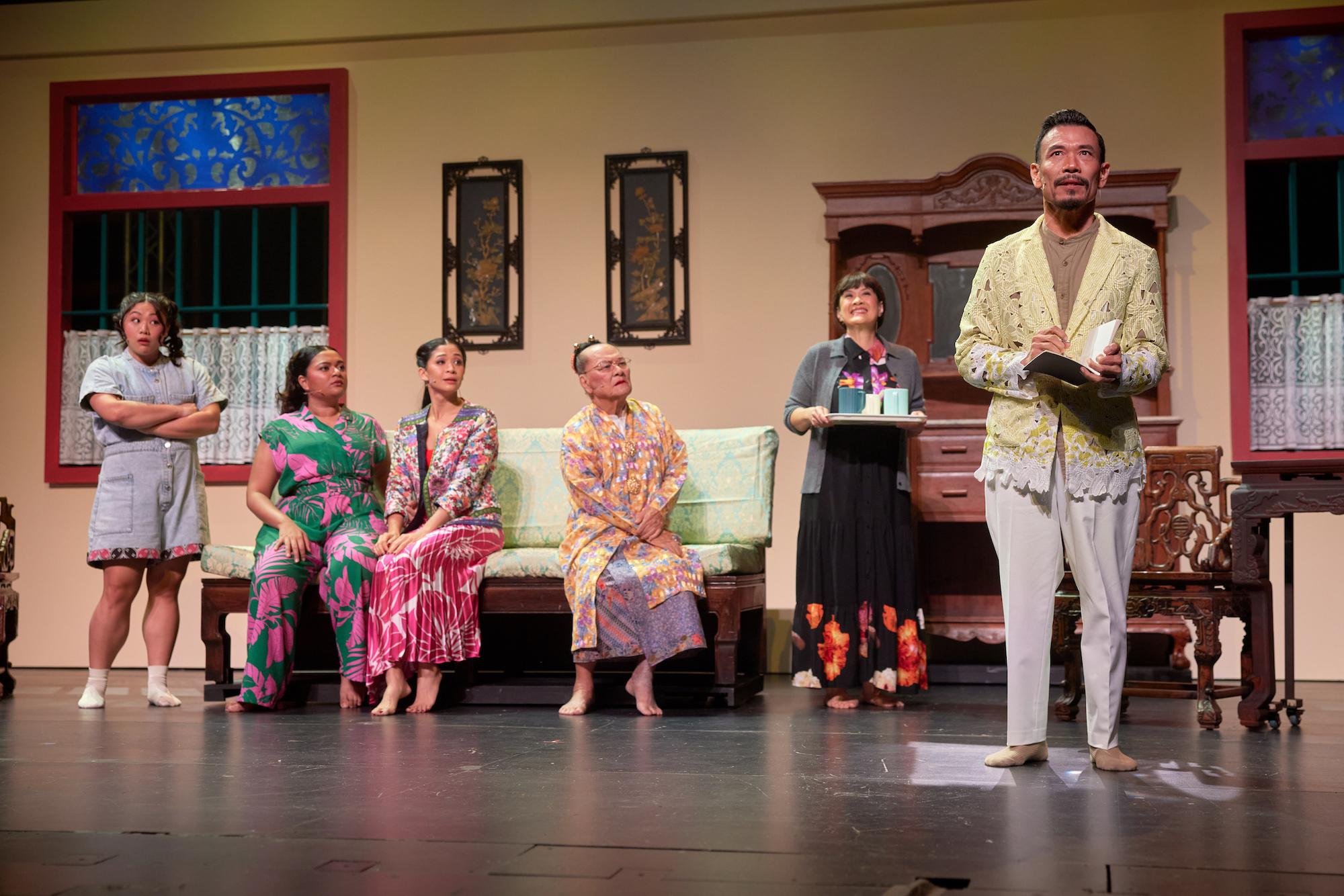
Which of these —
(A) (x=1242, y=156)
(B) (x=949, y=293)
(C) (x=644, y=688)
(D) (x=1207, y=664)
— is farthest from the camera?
(B) (x=949, y=293)

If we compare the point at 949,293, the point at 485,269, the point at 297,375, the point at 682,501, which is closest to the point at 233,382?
the point at 485,269

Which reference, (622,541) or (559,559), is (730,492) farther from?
(559,559)

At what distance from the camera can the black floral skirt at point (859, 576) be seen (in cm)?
429

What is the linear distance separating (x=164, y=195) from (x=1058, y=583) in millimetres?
5202

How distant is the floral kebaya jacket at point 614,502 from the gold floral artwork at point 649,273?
145 centimetres

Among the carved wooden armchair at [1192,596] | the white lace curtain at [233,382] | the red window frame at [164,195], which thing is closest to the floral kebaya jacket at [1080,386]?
the carved wooden armchair at [1192,596]

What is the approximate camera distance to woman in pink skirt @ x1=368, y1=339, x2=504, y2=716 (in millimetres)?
4309

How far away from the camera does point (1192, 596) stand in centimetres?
382

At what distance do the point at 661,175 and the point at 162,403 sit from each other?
2.61m

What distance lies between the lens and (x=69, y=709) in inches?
172

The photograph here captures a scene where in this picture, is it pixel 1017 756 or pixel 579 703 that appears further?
pixel 579 703

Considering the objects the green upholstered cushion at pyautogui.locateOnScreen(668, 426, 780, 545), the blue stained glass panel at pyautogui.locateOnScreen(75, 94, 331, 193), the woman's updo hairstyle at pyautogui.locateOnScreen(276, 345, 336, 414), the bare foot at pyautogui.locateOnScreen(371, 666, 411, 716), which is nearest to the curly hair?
the woman's updo hairstyle at pyautogui.locateOnScreen(276, 345, 336, 414)

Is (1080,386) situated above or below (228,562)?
above

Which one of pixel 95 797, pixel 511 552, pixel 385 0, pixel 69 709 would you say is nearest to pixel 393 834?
pixel 95 797
